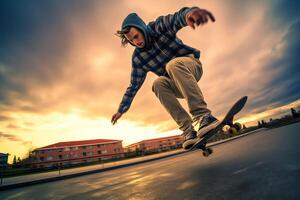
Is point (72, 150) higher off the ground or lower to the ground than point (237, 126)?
higher

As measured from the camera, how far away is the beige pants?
7.82ft

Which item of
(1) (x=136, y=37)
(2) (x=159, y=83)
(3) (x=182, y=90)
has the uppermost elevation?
(1) (x=136, y=37)

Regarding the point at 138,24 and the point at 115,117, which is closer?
the point at 138,24

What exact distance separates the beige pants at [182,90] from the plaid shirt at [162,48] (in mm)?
279

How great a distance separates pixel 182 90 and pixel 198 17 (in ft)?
3.05

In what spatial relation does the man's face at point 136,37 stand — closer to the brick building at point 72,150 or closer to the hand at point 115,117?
the hand at point 115,117

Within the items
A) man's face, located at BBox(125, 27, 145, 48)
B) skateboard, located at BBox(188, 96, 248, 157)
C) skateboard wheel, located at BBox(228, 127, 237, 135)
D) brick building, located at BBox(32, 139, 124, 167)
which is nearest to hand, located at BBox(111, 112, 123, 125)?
man's face, located at BBox(125, 27, 145, 48)

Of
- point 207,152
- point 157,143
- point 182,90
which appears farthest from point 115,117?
point 157,143

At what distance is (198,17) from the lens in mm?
1837

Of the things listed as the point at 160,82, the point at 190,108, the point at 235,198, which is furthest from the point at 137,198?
the point at 160,82

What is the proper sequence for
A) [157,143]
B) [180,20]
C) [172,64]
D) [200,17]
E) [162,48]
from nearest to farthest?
[200,17] < [180,20] < [172,64] < [162,48] < [157,143]

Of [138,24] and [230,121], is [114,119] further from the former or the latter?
[230,121]

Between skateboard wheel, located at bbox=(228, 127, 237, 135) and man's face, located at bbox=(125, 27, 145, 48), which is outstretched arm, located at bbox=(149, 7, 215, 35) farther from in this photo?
skateboard wheel, located at bbox=(228, 127, 237, 135)

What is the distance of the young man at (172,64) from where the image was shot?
238 centimetres
